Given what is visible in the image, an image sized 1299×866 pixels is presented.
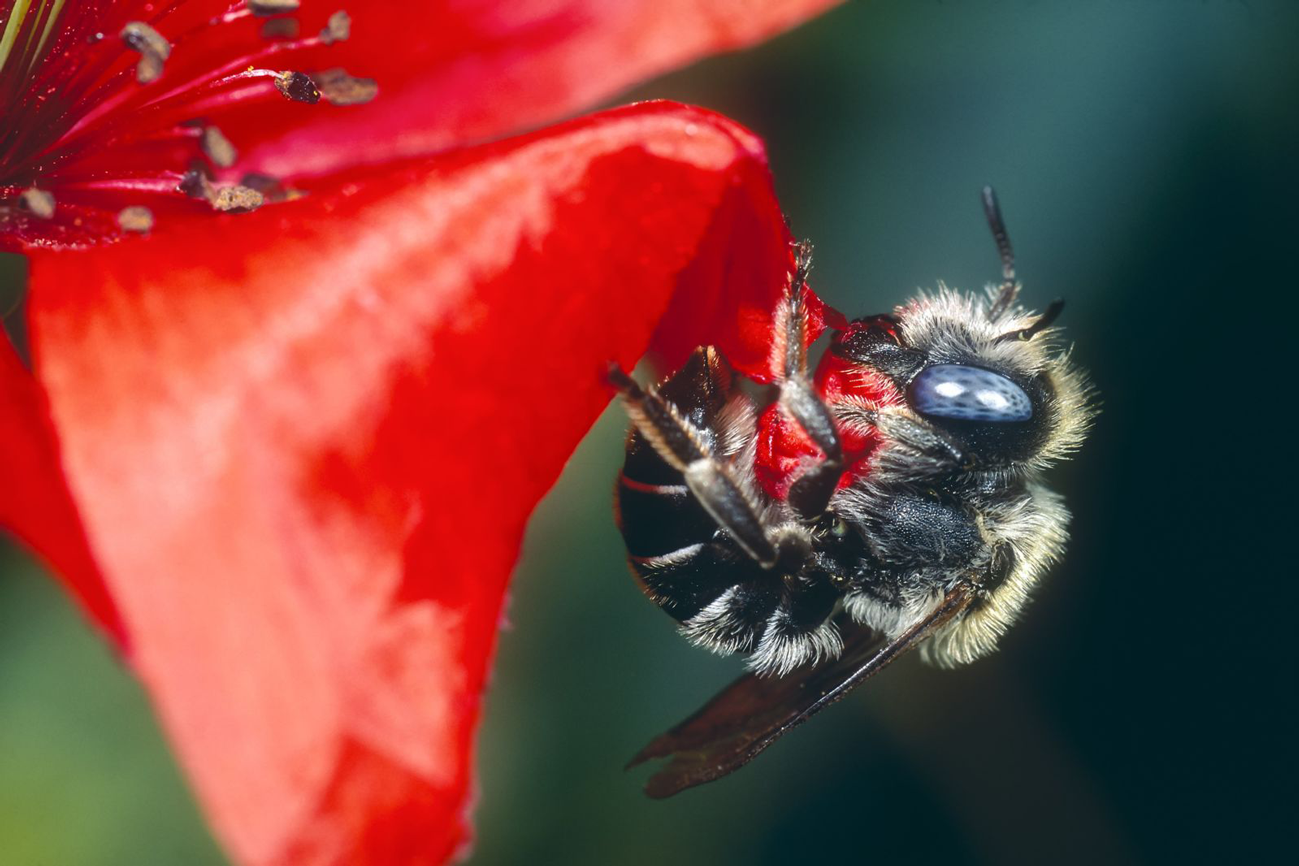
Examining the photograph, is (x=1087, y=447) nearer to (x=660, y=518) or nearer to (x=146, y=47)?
(x=660, y=518)

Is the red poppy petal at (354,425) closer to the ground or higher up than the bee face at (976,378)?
higher up

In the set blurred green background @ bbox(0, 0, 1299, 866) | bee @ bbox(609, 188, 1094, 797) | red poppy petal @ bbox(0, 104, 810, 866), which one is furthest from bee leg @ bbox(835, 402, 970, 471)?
blurred green background @ bbox(0, 0, 1299, 866)

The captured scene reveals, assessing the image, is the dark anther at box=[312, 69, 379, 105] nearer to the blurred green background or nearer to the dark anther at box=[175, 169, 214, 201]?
the dark anther at box=[175, 169, 214, 201]

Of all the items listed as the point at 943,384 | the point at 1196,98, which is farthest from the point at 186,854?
the point at 1196,98

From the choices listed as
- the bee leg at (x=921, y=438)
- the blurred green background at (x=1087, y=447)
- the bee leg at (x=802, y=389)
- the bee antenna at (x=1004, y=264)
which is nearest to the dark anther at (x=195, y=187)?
the bee leg at (x=802, y=389)

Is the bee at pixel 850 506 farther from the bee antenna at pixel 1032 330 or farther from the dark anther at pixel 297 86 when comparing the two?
the dark anther at pixel 297 86

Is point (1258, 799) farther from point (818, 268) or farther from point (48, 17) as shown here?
point (48, 17)

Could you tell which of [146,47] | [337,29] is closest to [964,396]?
[337,29]
